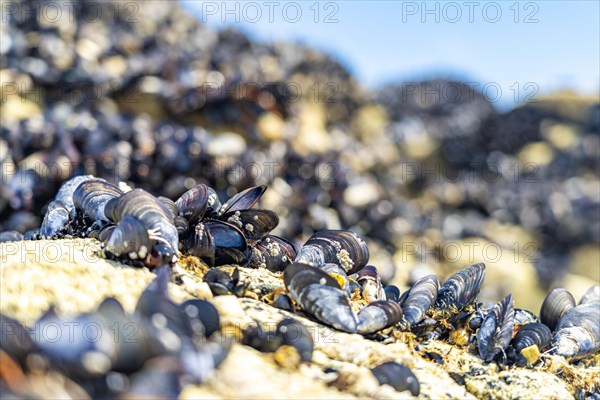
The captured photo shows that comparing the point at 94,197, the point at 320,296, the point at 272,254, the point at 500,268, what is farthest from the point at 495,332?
the point at 500,268

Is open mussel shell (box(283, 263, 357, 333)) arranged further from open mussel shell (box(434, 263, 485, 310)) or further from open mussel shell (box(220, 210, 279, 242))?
open mussel shell (box(434, 263, 485, 310))

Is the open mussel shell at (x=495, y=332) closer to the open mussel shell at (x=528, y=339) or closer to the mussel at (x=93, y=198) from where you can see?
the open mussel shell at (x=528, y=339)

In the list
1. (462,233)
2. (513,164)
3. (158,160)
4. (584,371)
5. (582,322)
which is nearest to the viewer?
(584,371)

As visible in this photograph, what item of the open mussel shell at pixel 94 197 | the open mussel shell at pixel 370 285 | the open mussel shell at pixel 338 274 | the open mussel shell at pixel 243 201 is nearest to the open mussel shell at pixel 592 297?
the open mussel shell at pixel 370 285

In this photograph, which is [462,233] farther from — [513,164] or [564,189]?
[513,164]

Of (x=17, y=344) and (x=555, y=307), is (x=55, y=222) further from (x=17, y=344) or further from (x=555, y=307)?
(x=555, y=307)

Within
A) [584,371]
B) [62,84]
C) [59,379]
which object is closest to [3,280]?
[59,379]
